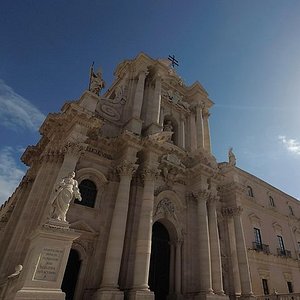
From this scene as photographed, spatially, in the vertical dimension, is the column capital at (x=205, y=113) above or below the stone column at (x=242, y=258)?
above

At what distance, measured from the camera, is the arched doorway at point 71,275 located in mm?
11898

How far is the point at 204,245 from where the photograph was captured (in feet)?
52.1

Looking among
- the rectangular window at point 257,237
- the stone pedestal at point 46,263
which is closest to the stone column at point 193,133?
the rectangular window at point 257,237

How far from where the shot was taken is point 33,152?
18.2 metres

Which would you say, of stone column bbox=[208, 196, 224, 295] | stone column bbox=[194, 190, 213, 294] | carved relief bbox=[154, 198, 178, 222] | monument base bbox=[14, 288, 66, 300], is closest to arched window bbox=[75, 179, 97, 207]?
carved relief bbox=[154, 198, 178, 222]

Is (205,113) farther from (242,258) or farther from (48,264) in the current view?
(48,264)

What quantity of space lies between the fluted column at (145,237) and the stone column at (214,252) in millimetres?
5213

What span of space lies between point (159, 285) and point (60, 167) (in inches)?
349

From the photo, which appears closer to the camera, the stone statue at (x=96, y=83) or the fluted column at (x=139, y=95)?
the stone statue at (x=96, y=83)

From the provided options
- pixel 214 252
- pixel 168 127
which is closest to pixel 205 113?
pixel 168 127

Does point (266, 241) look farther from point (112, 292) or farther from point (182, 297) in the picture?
point (112, 292)

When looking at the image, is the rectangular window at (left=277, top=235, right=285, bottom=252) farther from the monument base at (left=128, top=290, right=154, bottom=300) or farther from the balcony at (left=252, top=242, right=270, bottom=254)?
the monument base at (left=128, top=290, right=154, bottom=300)

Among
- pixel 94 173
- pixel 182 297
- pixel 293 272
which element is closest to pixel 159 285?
pixel 182 297

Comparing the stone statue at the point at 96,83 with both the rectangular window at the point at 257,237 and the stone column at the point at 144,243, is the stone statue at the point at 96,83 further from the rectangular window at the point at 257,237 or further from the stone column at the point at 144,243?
the rectangular window at the point at 257,237
